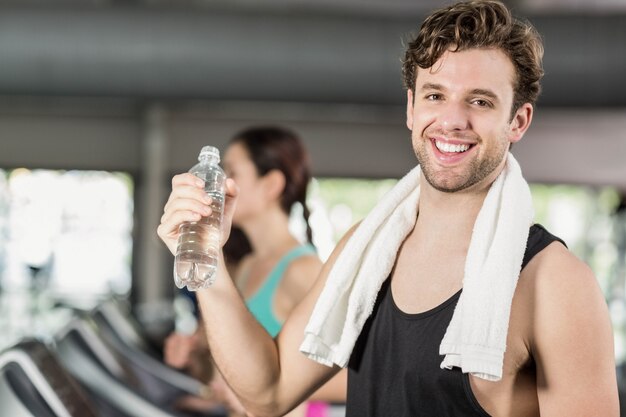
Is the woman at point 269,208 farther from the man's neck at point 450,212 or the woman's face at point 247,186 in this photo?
the man's neck at point 450,212

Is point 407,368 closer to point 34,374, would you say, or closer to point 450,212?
point 450,212

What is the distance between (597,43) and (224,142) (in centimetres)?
494

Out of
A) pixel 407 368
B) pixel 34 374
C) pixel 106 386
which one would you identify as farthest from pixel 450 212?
pixel 106 386

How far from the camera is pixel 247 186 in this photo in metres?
2.85

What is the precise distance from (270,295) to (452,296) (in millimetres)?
1260

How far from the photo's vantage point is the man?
4.36 ft

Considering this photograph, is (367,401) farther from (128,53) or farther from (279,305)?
(128,53)

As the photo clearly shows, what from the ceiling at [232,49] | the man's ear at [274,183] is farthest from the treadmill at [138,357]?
the ceiling at [232,49]

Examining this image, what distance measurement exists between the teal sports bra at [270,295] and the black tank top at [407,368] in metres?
1.06

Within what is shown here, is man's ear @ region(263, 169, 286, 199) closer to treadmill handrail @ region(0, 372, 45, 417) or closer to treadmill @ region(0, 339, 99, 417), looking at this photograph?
treadmill @ region(0, 339, 99, 417)

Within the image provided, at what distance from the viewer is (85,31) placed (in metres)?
6.17

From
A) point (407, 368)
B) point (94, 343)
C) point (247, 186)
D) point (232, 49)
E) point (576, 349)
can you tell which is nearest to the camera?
point (576, 349)

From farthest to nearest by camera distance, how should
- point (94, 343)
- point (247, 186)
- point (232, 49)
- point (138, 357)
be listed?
point (232, 49) → point (138, 357) → point (94, 343) → point (247, 186)

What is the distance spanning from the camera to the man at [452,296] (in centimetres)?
133
